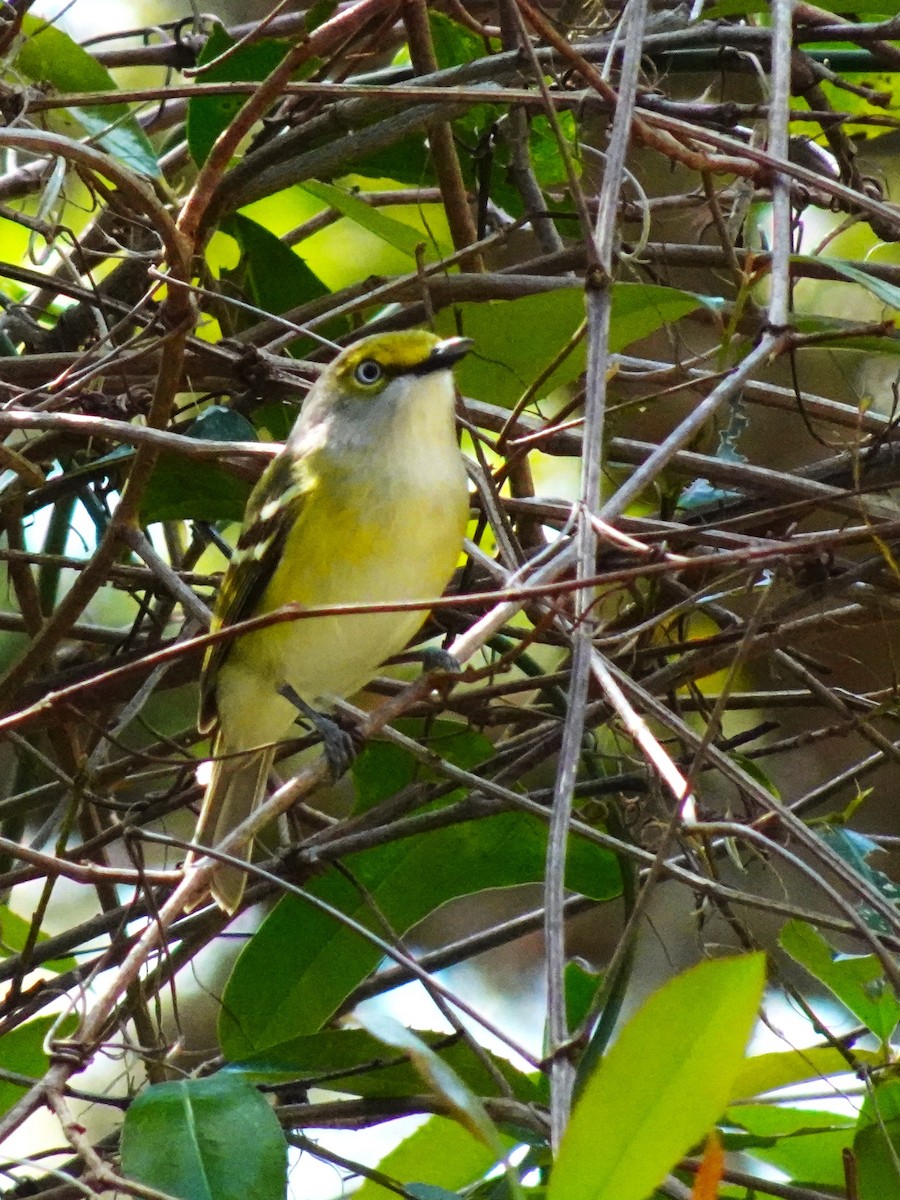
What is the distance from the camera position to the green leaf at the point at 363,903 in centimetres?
246

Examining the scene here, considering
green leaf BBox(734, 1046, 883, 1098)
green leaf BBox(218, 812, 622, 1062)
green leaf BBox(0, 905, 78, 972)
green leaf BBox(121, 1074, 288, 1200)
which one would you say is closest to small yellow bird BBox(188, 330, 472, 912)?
green leaf BBox(218, 812, 622, 1062)

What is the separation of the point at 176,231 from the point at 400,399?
28.4 inches

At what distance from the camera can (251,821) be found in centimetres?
178

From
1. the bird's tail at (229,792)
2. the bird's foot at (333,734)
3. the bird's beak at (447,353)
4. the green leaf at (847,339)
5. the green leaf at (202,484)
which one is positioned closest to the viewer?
the green leaf at (847,339)

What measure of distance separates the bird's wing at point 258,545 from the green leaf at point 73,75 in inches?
25.0

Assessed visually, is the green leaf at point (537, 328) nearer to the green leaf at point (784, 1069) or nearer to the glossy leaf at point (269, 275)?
the glossy leaf at point (269, 275)

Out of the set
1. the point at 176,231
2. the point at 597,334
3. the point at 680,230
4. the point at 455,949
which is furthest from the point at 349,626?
the point at 680,230

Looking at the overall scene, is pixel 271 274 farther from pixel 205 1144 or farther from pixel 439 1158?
pixel 205 1144

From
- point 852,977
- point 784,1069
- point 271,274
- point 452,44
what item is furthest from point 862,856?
point 452,44

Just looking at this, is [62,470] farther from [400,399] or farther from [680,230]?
[680,230]

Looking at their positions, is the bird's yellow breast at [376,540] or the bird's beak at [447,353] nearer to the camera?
the bird's beak at [447,353]

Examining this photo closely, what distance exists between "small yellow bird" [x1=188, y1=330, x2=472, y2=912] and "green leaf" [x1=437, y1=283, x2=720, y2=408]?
102 millimetres

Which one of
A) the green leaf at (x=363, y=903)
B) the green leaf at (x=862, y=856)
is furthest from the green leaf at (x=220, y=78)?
the green leaf at (x=862, y=856)

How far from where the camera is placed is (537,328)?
8.38ft
